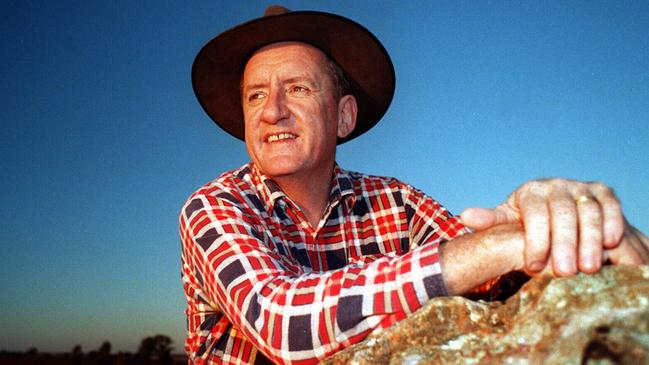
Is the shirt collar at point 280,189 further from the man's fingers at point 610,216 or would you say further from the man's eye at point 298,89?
the man's fingers at point 610,216

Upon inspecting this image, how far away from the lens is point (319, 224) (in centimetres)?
378

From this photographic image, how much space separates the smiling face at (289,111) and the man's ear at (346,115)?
0.93 ft

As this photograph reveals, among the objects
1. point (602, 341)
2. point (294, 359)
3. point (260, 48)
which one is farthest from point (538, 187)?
point (260, 48)

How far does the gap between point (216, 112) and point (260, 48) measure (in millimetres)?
973

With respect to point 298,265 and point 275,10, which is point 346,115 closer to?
point 275,10

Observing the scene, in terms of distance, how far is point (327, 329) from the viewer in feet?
6.31

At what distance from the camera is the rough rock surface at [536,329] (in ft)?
4.52

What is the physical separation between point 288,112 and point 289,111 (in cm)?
2

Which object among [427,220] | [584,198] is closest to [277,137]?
[427,220]

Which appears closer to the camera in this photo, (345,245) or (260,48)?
(345,245)

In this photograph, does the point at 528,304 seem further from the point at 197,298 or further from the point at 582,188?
the point at 197,298

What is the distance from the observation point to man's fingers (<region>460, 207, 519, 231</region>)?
1.88 m

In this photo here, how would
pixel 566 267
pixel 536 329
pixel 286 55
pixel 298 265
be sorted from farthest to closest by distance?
1. pixel 286 55
2. pixel 298 265
3. pixel 566 267
4. pixel 536 329

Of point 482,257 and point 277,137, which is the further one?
point 277,137
